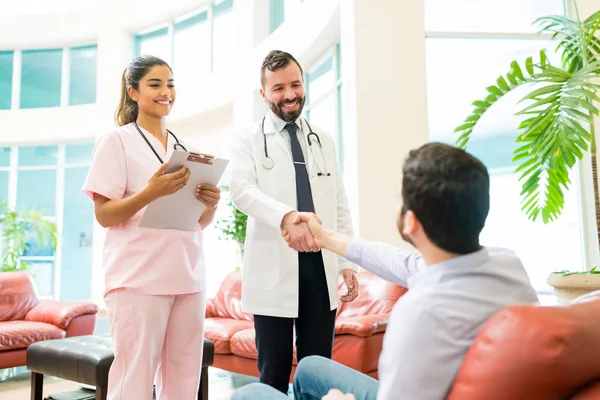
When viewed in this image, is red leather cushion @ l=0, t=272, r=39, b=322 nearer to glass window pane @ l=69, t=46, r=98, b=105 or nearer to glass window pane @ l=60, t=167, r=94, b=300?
glass window pane @ l=60, t=167, r=94, b=300

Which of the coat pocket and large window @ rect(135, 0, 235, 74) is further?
large window @ rect(135, 0, 235, 74)

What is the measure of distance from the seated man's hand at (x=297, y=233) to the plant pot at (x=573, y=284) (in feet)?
7.69

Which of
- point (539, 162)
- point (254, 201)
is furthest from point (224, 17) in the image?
point (254, 201)

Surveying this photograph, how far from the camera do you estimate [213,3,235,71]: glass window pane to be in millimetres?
8438

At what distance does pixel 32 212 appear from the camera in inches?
340

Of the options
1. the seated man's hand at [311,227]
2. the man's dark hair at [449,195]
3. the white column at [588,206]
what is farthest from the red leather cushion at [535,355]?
the white column at [588,206]

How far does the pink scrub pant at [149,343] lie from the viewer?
5.24 feet

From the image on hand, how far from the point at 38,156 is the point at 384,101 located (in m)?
7.94

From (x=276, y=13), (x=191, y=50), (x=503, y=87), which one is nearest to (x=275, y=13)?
(x=276, y=13)

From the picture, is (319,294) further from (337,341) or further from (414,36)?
(414,36)

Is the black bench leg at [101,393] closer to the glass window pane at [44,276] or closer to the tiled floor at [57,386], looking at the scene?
the tiled floor at [57,386]

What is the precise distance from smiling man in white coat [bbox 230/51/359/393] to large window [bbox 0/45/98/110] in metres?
9.09

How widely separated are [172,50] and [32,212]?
3738 mm

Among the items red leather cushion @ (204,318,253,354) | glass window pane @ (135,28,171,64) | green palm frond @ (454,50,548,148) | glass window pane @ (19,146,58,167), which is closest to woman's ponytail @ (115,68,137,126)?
red leather cushion @ (204,318,253,354)
